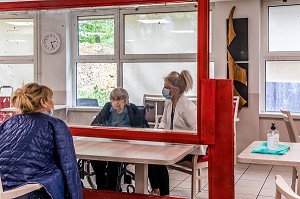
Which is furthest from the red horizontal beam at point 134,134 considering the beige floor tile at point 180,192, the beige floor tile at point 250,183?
the beige floor tile at point 250,183

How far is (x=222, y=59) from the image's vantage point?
6230mm

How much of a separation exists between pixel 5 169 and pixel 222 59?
4631 millimetres

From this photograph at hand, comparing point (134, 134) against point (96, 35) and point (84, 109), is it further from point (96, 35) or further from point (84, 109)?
point (96, 35)

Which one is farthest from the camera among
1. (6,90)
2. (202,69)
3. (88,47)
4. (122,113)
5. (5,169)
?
(6,90)

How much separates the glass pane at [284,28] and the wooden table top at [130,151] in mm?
3936

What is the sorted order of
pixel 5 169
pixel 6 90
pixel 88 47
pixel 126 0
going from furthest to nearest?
pixel 6 90 < pixel 88 47 < pixel 126 0 < pixel 5 169

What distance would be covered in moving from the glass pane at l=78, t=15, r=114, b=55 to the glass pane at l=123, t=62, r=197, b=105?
241 mm

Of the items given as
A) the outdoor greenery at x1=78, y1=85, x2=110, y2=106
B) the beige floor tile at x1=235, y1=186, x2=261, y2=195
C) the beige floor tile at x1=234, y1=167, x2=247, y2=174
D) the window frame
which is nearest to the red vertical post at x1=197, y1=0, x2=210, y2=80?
the outdoor greenery at x1=78, y1=85, x2=110, y2=106

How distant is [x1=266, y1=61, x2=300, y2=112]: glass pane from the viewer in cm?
614

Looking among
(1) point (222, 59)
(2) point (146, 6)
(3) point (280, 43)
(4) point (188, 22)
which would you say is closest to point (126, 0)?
(2) point (146, 6)

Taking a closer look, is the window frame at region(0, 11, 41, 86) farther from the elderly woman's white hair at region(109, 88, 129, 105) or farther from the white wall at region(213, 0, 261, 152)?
the white wall at region(213, 0, 261, 152)

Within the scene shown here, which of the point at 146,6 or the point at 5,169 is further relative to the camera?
the point at 146,6

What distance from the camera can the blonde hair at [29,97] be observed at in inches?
92.1

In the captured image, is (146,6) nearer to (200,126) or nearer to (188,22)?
(188,22)
